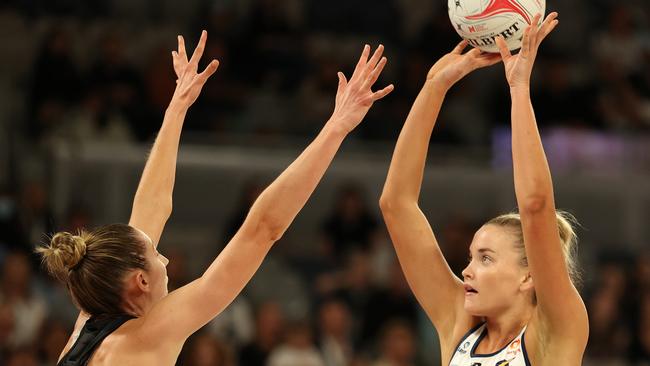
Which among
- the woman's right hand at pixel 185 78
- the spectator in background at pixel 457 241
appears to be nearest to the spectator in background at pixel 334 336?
the spectator in background at pixel 457 241

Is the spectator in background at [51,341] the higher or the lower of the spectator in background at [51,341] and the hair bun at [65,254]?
the lower

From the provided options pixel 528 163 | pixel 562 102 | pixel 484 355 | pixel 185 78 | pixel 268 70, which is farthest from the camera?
pixel 562 102

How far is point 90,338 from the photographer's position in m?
3.37

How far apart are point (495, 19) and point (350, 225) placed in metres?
5.54

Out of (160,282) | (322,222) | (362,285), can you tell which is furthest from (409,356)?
(160,282)

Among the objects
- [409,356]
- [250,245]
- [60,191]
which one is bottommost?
[409,356]

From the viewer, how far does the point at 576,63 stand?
1256 cm

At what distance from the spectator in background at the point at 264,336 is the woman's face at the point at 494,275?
14.0 feet

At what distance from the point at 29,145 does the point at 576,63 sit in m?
6.50

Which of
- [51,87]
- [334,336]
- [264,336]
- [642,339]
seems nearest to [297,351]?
[264,336]

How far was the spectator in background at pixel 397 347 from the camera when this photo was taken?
772cm

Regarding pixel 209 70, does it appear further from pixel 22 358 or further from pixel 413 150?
pixel 22 358

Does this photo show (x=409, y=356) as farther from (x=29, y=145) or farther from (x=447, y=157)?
(x=29, y=145)

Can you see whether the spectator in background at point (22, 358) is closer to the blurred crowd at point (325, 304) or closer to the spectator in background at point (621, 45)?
the blurred crowd at point (325, 304)
